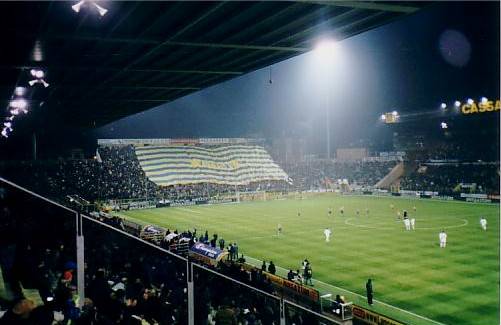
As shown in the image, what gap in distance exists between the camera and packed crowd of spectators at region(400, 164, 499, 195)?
58.4m

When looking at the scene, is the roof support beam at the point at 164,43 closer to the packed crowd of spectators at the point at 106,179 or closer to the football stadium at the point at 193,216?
the football stadium at the point at 193,216

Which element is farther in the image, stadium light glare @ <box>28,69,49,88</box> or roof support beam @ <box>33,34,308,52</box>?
stadium light glare @ <box>28,69,49,88</box>

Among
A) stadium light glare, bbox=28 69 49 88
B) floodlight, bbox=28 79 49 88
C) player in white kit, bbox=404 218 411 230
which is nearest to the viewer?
stadium light glare, bbox=28 69 49 88

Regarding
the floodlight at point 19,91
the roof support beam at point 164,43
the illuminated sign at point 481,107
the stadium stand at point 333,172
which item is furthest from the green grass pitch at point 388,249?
the stadium stand at point 333,172

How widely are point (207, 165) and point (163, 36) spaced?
6335 centimetres

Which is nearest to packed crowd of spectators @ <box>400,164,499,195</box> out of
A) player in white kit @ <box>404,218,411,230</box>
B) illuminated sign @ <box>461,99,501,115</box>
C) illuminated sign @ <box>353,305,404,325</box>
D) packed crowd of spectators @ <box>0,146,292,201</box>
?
illuminated sign @ <box>461,99,501,115</box>

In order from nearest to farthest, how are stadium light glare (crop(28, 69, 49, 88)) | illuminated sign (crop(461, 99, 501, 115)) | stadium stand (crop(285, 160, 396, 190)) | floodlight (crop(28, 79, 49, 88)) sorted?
1. stadium light glare (crop(28, 69, 49, 88))
2. floodlight (crop(28, 79, 49, 88))
3. illuminated sign (crop(461, 99, 501, 115))
4. stadium stand (crop(285, 160, 396, 190))

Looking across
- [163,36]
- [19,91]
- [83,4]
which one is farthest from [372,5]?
[19,91]

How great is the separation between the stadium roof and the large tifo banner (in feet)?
161

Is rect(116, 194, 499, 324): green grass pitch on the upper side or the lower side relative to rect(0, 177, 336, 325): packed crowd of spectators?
lower

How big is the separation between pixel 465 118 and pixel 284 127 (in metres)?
46.1

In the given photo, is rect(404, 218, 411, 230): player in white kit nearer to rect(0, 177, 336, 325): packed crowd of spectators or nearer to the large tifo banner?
rect(0, 177, 336, 325): packed crowd of spectators

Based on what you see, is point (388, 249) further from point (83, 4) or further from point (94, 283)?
point (83, 4)

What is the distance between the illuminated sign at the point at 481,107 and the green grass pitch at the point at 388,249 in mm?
13906
